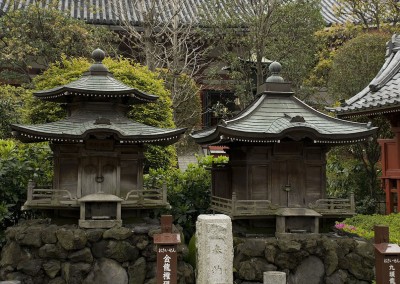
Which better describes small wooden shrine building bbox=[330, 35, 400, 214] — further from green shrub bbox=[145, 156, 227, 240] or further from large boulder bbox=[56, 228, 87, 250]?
large boulder bbox=[56, 228, 87, 250]

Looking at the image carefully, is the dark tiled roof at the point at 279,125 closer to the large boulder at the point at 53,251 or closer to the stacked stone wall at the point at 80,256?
the stacked stone wall at the point at 80,256

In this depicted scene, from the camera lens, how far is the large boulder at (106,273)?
1091cm

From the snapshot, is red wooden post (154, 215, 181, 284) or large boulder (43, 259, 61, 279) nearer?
red wooden post (154, 215, 181, 284)

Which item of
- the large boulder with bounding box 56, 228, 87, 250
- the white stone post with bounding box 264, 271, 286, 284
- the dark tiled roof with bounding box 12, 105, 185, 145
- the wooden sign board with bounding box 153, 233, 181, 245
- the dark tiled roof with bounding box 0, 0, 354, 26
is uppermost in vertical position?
the dark tiled roof with bounding box 0, 0, 354, 26

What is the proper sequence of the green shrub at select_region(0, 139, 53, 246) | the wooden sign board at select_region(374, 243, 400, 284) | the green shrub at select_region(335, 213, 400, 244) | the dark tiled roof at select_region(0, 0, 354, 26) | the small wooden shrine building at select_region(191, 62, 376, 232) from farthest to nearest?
1. the dark tiled roof at select_region(0, 0, 354, 26)
2. the green shrub at select_region(0, 139, 53, 246)
3. the green shrub at select_region(335, 213, 400, 244)
4. the small wooden shrine building at select_region(191, 62, 376, 232)
5. the wooden sign board at select_region(374, 243, 400, 284)

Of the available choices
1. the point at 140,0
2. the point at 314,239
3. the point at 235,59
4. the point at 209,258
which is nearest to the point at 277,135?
the point at 314,239

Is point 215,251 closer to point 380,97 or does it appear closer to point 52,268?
point 52,268

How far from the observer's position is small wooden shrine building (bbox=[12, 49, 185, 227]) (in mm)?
11203

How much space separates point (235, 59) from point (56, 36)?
22.2 feet

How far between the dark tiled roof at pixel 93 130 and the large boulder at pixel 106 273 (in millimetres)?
2569

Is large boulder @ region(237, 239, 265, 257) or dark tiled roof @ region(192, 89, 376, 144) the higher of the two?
dark tiled roof @ region(192, 89, 376, 144)

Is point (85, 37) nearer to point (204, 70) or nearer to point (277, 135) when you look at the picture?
point (204, 70)

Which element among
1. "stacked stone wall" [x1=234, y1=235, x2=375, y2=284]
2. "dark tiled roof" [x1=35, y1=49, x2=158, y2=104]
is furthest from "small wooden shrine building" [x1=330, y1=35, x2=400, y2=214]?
"dark tiled roof" [x1=35, y1=49, x2=158, y2=104]

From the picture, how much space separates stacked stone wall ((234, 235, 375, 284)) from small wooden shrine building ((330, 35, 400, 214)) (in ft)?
13.8
